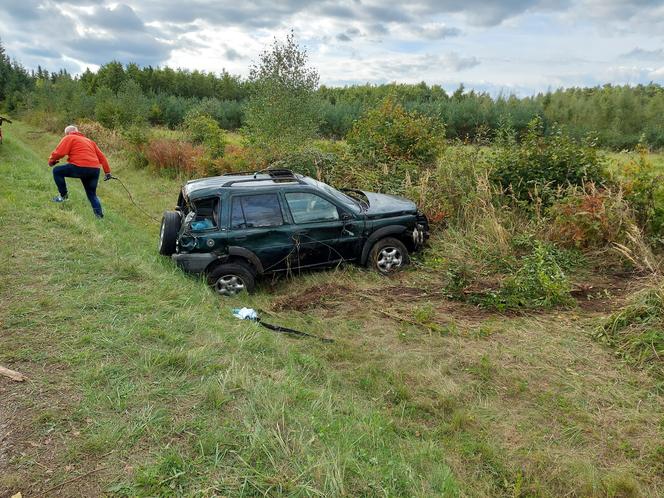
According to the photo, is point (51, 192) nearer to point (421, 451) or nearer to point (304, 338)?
point (304, 338)

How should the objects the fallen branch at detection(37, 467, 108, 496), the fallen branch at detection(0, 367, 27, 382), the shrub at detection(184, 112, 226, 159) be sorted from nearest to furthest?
the fallen branch at detection(37, 467, 108, 496) < the fallen branch at detection(0, 367, 27, 382) < the shrub at detection(184, 112, 226, 159)

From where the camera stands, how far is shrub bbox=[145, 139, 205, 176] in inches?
640


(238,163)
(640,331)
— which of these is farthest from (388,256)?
(238,163)

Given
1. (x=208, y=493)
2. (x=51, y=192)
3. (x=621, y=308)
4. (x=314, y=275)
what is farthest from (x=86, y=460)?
(x=51, y=192)

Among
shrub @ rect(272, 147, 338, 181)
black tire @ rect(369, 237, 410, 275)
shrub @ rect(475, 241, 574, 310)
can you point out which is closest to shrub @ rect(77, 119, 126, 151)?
shrub @ rect(272, 147, 338, 181)

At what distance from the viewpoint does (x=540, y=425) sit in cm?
405

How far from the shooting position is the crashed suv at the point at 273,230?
6.88 m

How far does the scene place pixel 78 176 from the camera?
915 cm

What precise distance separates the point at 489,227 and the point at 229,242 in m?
4.61

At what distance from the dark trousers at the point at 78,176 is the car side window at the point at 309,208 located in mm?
4582

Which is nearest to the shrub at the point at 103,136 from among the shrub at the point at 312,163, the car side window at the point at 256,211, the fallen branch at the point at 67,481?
the shrub at the point at 312,163

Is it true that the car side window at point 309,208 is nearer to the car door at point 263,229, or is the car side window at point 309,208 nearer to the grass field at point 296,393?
the car door at point 263,229

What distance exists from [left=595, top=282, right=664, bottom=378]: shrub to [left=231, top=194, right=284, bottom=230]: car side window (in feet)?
15.1

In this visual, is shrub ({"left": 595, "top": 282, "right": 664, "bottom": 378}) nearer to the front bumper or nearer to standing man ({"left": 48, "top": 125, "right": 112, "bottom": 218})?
the front bumper
